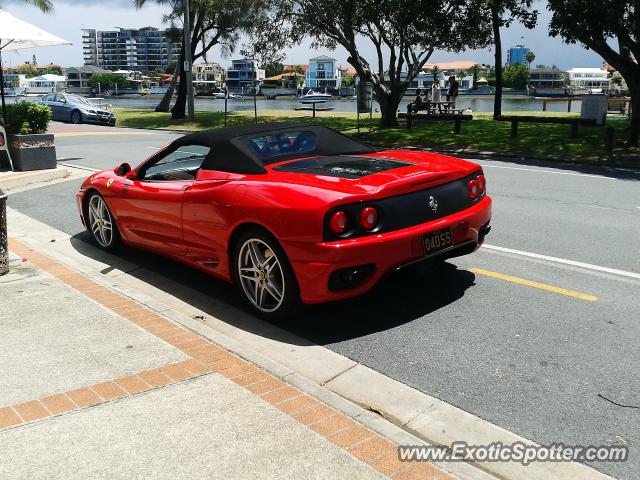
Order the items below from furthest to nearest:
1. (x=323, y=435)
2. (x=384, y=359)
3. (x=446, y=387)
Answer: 1. (x=384, y=359)
2. (x=446, y=387)
3. (x=323, y=435)

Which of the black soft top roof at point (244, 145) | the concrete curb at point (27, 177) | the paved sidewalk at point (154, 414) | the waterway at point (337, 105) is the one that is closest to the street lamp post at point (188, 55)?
the waterway at point (337, 105)

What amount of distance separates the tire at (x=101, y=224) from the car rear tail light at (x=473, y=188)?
3.70 meters

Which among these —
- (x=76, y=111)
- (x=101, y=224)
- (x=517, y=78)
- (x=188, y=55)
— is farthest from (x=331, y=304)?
(x=517, y=78)

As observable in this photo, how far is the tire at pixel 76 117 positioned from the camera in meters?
32.9

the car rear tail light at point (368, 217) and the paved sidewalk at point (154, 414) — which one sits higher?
the car rear tail light at point (368, 217)

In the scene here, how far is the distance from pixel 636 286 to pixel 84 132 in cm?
2434

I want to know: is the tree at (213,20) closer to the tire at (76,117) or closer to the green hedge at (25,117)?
the tire at (76,117)

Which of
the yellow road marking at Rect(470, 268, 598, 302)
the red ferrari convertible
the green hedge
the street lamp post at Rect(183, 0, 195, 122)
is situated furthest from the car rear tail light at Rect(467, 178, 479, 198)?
the street lamp post at Rect(183, 0, 195, 122)

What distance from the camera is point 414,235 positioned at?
14.9 feet

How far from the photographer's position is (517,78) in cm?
17800

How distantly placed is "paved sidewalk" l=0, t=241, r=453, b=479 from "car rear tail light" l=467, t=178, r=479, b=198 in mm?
2382

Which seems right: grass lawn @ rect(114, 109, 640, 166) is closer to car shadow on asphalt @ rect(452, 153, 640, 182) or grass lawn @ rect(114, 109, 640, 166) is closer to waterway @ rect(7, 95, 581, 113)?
car shadow on asphalt @ rect(452, 153, 640, 182)

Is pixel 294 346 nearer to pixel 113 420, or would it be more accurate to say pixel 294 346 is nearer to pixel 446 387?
pixel 446 387

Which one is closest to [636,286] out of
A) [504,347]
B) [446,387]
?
[504,347]
